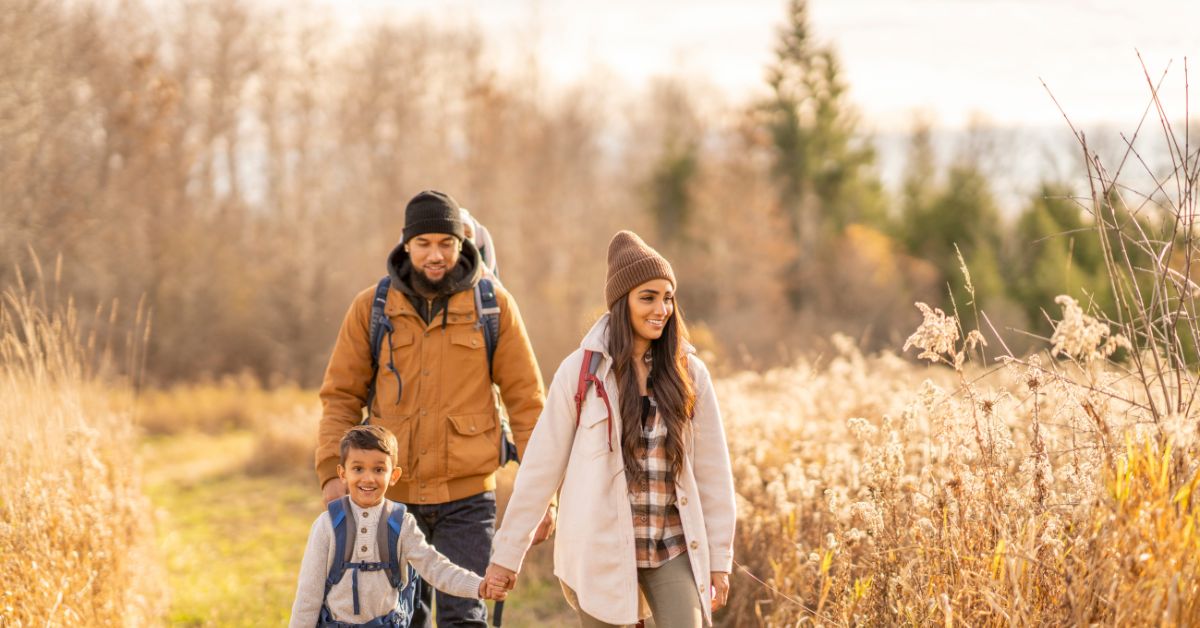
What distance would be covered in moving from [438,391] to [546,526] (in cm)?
75

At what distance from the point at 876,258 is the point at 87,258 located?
20914mm

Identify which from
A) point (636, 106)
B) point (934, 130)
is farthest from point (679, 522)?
point (636, 106)

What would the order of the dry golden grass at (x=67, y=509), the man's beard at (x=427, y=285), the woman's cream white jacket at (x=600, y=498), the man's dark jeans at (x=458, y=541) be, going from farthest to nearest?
the dry golden grass at (x=67, y=509), the man's beard at (x=427, y=285), the man's dark jeans at (x=458, y=541), the woman's cream white jacket at (x=600, y=498)

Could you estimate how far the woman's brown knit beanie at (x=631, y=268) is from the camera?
154 inches

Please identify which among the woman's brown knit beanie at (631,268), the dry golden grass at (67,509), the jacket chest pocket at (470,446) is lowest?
the dry golden grass at (67,509)

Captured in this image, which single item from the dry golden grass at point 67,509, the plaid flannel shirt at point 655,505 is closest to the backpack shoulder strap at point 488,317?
the plaid flannel shirt at point 655,505

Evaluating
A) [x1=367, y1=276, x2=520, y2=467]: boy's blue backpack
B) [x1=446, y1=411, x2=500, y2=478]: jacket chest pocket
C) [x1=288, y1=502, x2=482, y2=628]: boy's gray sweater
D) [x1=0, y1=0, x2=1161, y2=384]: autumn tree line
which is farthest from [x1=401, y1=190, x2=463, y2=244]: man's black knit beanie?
[x1=0, y1=0, x2=1161, y2=384]: autumn tree line

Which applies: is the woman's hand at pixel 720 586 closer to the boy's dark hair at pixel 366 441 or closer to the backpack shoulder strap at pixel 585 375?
the backpack shoulder strap at pixel 585 375

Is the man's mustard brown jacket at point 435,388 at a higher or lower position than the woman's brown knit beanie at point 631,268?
lower

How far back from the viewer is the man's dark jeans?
4.54 m

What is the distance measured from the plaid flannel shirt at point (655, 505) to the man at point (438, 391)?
97cm

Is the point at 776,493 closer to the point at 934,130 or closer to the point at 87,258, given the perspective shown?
the point at 87,258

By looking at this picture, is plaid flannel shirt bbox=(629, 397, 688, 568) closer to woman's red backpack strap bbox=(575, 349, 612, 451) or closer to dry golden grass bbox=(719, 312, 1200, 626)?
woman's red backpack strap bbox=(575, 349, 612, 451)

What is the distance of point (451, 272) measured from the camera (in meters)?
4.76
